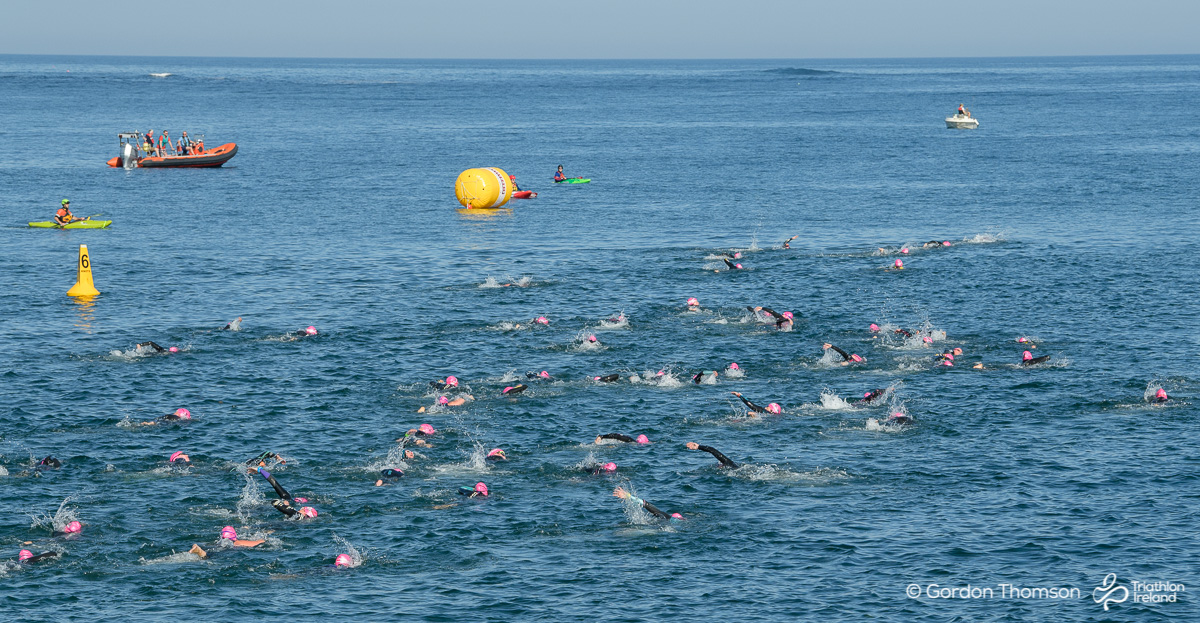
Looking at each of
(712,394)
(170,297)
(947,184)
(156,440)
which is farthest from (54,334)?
(947,184)

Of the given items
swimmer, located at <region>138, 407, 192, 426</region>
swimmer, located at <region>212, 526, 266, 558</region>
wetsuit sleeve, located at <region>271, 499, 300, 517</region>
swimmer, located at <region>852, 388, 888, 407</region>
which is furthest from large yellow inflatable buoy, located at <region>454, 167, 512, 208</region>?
swimmer, located at <region>212, 526, 266, 558</region>

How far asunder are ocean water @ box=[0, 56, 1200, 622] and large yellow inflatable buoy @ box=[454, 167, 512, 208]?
1.18m

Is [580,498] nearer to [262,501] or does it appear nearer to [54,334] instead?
[262,501]

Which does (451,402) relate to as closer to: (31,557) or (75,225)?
(31,557)

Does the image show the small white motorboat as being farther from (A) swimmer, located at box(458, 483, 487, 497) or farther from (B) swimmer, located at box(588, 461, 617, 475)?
(A) swimmer, located at box(458, 483, 487, 497)

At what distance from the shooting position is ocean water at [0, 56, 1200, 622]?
2873 cm

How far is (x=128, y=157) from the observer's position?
386ft

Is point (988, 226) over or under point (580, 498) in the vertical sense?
over

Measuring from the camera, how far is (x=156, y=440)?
3781 centimetres

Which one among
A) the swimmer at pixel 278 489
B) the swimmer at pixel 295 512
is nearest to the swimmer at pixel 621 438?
the swimmer at pixel 278 489

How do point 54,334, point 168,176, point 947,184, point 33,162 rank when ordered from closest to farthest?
point 54,334
point 947,184
point 168,176
point 33,162

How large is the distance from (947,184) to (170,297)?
67274 mm

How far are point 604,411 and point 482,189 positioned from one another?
1994 inches

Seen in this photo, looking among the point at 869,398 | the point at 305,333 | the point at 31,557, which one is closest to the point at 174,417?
the point at 31,557
